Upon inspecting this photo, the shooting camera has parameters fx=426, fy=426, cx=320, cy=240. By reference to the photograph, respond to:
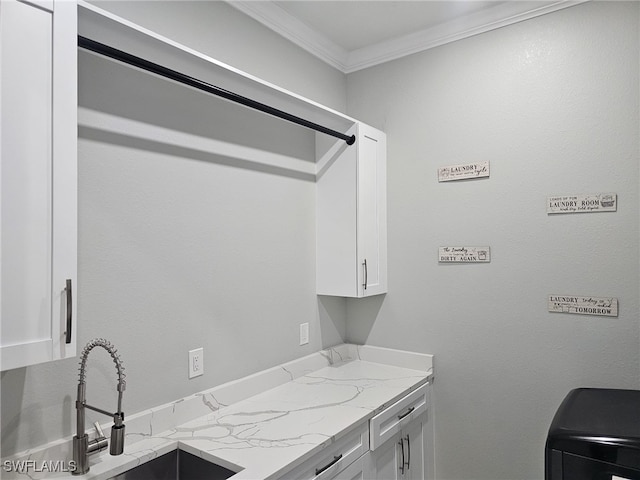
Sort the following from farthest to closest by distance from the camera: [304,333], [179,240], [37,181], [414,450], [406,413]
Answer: [304,333]
[414,450]
[406,413]
[179,240]
[37,181]

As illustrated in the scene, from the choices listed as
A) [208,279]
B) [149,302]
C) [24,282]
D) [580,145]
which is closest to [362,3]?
[580,145]

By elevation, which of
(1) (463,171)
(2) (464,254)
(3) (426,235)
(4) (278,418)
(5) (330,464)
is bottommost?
(5) (330,464)

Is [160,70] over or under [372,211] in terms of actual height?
over

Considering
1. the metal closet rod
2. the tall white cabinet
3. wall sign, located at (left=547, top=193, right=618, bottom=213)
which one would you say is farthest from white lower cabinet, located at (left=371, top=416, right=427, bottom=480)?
the metal closet rod

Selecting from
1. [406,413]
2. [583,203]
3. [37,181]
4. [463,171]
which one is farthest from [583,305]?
[37,181]

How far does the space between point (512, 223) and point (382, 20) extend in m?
1.27

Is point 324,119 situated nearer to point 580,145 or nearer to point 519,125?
point 519,125

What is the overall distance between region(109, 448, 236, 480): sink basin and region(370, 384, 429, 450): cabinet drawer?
697 millimetres

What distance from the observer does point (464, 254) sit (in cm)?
Answer: 229

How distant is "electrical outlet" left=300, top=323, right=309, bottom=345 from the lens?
236 cm

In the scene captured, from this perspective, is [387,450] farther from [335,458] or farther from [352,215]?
[352,215]

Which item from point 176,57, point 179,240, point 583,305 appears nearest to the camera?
point 176,57

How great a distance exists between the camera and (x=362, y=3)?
2.12 meters

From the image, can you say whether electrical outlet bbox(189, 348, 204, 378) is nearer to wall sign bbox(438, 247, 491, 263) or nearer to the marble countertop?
the marble countertop
